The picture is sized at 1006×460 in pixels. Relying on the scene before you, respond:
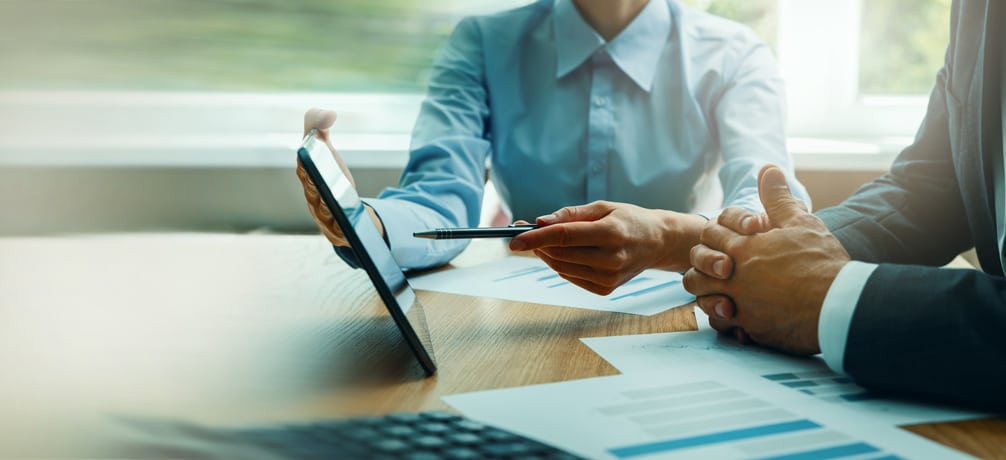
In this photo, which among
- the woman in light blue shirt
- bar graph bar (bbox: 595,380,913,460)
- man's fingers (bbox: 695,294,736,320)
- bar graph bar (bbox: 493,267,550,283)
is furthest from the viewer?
the woman in light blue shirt

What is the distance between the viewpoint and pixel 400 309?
1.72 feet

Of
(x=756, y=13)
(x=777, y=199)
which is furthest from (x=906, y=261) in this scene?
(x=756, y=13)

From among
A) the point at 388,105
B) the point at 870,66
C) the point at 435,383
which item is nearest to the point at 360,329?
the point at 435,383

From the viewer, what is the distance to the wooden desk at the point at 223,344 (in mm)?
447

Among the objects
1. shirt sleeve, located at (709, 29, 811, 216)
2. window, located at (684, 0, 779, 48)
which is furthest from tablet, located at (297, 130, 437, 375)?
window, located at (684, 0, 779, 48)

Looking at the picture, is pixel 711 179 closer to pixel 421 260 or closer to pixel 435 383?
pixel 421 260

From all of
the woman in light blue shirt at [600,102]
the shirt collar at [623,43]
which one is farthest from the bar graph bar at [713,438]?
the shirt collar at [623,43]

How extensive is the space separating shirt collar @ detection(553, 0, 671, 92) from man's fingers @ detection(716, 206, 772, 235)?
1.90 feet

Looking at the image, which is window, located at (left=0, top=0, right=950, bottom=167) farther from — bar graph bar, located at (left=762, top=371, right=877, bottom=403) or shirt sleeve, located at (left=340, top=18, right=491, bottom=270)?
bar graph bar, located at (left=762, top=371, right=877, bottom=403)

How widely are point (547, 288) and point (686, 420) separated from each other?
39 cm

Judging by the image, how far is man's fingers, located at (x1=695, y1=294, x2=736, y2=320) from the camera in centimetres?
64

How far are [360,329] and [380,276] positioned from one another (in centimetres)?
19

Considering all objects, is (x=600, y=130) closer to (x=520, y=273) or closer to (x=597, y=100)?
(x=597, y=100)

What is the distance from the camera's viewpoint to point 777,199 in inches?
26.9
